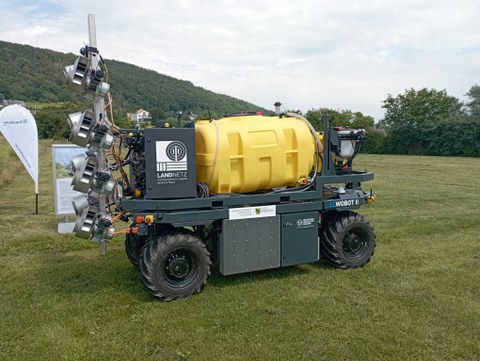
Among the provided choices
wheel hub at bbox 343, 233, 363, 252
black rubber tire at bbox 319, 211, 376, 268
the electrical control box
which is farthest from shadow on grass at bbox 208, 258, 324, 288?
the electrical control box

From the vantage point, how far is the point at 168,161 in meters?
5.82

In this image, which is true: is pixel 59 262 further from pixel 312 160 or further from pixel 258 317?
pixel 312 160

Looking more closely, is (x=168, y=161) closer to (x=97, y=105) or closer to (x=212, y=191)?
(x=212, y=191)

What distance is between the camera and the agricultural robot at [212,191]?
5.78 meters

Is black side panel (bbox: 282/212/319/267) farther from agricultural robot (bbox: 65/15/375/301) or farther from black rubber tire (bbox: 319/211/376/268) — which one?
black rubber tire (bbox: 319/211/376/268)

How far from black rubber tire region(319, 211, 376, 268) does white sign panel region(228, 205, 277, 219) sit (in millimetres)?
1173

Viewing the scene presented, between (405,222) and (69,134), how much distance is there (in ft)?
26.3

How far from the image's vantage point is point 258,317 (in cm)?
535

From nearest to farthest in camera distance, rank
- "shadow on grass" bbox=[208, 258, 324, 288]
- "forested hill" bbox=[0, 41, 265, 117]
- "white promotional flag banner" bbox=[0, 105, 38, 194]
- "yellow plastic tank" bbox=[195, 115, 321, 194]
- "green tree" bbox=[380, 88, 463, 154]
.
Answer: "yellow plastic tank" bbox=[195, 115, 321, 194]
"shadow on grass" bbox=[208, 258, 324, 288]
"white promotional flag banner" bbox=[0, 105, 38, 194]
"green tree" bbox=[380, 88, 463, 154]
"forested hill" bbox=[0, 41, 265, 117]

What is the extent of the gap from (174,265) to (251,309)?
116 centimetres

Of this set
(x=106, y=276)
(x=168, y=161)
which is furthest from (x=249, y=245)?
(x=106, y=276)

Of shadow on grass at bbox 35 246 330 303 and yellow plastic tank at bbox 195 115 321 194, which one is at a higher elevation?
yellow plastic tank at bbox 195 115 321 194

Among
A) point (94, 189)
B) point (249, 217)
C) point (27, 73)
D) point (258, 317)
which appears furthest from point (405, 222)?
point (27, 73)

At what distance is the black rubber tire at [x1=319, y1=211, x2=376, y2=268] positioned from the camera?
708cm
